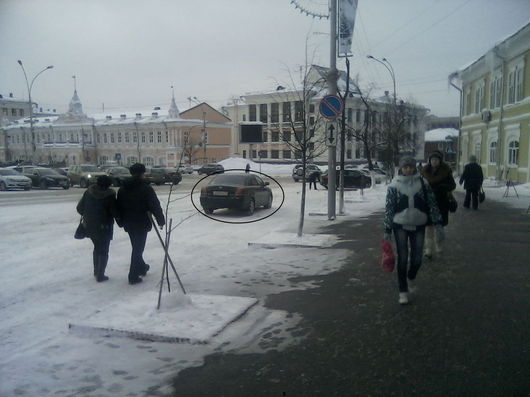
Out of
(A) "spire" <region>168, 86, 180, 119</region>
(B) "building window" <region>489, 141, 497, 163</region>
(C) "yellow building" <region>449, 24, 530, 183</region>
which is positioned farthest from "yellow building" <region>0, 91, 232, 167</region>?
(B) "building window" <region>489, 141, 497, 163</region>

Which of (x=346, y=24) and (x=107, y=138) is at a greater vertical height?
(x=346, y=24)

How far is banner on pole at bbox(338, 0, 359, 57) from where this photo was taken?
11.7 m

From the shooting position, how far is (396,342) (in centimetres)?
441

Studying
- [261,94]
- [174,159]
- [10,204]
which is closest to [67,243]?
[10,204]

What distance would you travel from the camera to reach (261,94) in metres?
24.7

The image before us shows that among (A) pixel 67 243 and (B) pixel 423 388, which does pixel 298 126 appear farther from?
(B) pixel 423 388

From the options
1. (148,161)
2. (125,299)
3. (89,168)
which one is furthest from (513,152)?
(148,161)

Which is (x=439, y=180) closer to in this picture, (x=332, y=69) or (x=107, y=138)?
(x=332, y=69)

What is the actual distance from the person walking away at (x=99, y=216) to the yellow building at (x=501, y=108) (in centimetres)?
1937

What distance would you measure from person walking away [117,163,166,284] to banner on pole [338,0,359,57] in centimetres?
742

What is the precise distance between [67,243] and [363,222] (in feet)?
25.1

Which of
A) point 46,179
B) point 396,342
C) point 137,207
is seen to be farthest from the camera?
point 46,179

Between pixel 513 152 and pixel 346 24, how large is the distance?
18.1 metres

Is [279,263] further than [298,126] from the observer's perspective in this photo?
No
